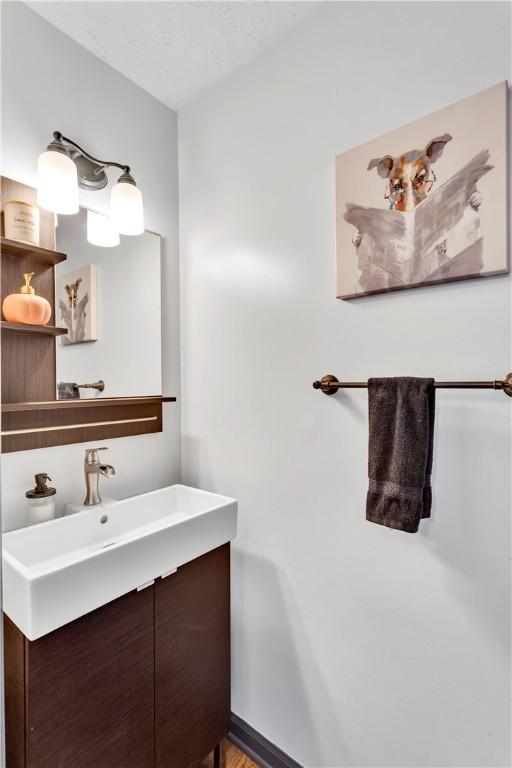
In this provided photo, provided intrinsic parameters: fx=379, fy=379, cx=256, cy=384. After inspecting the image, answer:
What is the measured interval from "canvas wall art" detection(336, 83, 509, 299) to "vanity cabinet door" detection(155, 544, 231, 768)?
3.33 feet

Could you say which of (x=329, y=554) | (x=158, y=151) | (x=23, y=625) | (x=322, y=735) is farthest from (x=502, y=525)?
(x=158, y=151)

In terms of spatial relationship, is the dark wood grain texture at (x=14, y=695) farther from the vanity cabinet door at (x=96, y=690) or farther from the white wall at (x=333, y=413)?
the white wall at (x=333, y=413)

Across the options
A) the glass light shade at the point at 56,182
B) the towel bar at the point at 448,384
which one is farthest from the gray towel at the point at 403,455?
the glass light shade at the point at 56,182

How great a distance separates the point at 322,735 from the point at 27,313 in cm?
163

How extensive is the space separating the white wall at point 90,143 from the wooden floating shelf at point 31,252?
225 millimetres

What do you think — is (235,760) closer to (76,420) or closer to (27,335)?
(76,420)

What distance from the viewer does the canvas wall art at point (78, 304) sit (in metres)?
1.24

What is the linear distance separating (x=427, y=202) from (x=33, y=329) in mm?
1165

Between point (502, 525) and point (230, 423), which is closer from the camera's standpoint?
point (502, 525)

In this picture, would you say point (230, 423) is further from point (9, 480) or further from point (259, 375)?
point (9, 480)

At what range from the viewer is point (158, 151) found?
1.56m

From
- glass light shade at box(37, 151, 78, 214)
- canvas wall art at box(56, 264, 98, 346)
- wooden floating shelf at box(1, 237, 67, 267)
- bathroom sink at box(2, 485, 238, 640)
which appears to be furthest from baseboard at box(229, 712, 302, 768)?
glass light shade at box(37, 151, 78, 214)

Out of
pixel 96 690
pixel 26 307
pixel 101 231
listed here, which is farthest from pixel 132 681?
pixel 101 231

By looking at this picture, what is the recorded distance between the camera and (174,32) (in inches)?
50.1
